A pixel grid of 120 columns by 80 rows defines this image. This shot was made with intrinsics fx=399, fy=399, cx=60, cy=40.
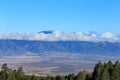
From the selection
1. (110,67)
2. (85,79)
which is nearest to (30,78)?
(85,79)

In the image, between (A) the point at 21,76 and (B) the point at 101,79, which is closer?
(B) the point at 101,79

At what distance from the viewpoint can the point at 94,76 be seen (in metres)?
70.8

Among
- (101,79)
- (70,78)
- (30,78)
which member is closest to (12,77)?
(30,78)

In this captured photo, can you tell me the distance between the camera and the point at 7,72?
75.4m

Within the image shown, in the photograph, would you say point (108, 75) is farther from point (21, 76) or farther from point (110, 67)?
point (21, 76)

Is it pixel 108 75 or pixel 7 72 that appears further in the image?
pixel 7 72

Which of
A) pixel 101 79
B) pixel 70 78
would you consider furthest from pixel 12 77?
pixel 101 79

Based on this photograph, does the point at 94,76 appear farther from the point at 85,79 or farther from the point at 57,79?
the point at 57,79

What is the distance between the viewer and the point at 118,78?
228 ft

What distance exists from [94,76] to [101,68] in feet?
6.86

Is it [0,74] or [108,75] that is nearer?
[108,75]

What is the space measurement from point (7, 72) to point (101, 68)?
58.4ft

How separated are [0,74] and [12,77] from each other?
5873 millimetres

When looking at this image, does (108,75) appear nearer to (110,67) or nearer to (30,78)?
(110,67)
